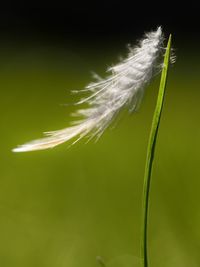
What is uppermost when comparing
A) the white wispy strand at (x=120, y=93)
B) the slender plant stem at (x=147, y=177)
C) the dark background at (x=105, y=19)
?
the dark background at (x=105, y=19)

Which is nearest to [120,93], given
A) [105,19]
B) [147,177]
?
[147,177]

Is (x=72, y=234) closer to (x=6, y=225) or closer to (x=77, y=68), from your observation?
(x=6, y=225)

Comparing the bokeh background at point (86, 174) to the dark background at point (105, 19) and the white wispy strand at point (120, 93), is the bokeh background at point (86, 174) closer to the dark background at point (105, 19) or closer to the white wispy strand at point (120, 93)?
the white wispy strand at point (120, 93)

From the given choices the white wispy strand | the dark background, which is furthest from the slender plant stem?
the dark background

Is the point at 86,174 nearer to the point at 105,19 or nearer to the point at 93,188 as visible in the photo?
the point at 93,188

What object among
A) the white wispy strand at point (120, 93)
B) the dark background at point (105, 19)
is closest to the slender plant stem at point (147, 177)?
the white wispy strand at point (120, 93)

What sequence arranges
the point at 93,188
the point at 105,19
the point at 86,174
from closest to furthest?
1. the point at 93,188
2. the point at 86,174
3. the point at 105,19

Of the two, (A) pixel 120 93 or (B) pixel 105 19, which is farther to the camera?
(B) pixel 105 19
